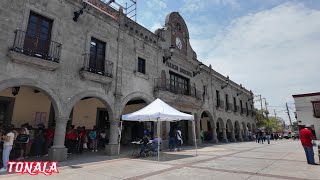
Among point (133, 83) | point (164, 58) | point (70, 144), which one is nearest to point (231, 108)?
point (164, 58)

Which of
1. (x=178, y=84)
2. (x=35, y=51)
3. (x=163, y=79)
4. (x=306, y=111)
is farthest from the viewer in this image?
(x=306, y=111)

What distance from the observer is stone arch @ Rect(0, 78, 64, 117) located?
27.0ft

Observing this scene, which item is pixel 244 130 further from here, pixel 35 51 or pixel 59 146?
pixel 35 51

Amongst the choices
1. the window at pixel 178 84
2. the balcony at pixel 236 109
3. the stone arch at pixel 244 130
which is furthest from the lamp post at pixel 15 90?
the stone arch at pixel 244 130

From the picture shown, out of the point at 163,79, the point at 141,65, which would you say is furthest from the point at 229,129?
the point at 141,65

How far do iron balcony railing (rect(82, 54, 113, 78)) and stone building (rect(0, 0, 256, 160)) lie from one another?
2.2 inches

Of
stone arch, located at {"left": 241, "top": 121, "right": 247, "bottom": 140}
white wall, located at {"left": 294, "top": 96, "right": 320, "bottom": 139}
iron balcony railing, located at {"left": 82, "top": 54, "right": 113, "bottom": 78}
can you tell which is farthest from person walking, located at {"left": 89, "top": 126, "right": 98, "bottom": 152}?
white wall, located at {"left": 294, "top": 96, "right": 320, "bottom": 139}

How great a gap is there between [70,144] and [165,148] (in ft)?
21.2

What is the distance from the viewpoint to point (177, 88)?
18234 millimetres

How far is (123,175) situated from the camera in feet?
22.1

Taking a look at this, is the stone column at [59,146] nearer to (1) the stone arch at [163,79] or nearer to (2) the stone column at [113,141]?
(2) the stone column at [113,141]

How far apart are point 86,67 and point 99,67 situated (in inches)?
43.7

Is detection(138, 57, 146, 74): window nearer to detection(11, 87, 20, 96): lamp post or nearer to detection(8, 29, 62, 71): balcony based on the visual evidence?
detection(8, 29, 62, 71): balcony

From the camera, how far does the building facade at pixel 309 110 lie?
33656mm
